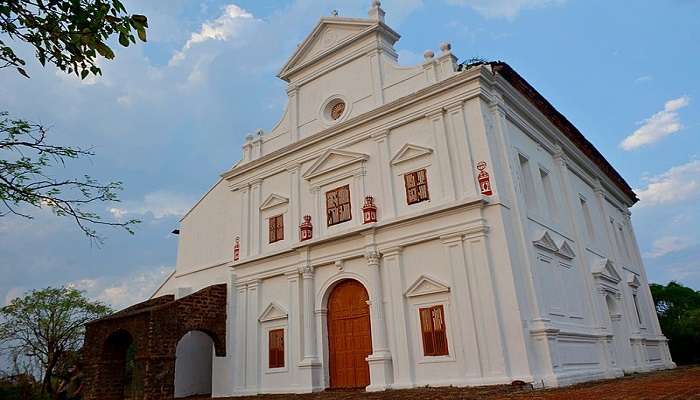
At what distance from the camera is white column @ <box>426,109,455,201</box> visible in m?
12.3

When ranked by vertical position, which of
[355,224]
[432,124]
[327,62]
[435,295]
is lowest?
[435,295]

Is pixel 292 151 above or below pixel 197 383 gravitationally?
above

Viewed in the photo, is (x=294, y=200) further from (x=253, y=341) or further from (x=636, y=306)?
(x=636, y=306)

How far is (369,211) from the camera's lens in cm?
1330

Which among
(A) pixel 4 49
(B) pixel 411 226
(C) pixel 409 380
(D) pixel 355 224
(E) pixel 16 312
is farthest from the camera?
(E) pixel 16 312

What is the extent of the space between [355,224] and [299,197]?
97.5 inches

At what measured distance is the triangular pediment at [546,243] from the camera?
1220 centimetres

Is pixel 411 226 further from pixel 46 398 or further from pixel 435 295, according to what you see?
pixel 46 398

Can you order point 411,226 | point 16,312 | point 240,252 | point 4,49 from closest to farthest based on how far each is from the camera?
point 4,49, point 411,226, point 240,252, point 16,312

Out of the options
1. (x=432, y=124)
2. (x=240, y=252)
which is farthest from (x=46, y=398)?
(x=432, y=124)

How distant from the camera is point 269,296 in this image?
15.4m

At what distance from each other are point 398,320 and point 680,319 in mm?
21570

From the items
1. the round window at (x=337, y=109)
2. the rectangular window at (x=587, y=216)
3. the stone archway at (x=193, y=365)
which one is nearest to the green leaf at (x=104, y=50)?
the round window at (x=337, y=109)

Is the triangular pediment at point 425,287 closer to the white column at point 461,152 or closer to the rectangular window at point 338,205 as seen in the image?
the white column at point 461,152
